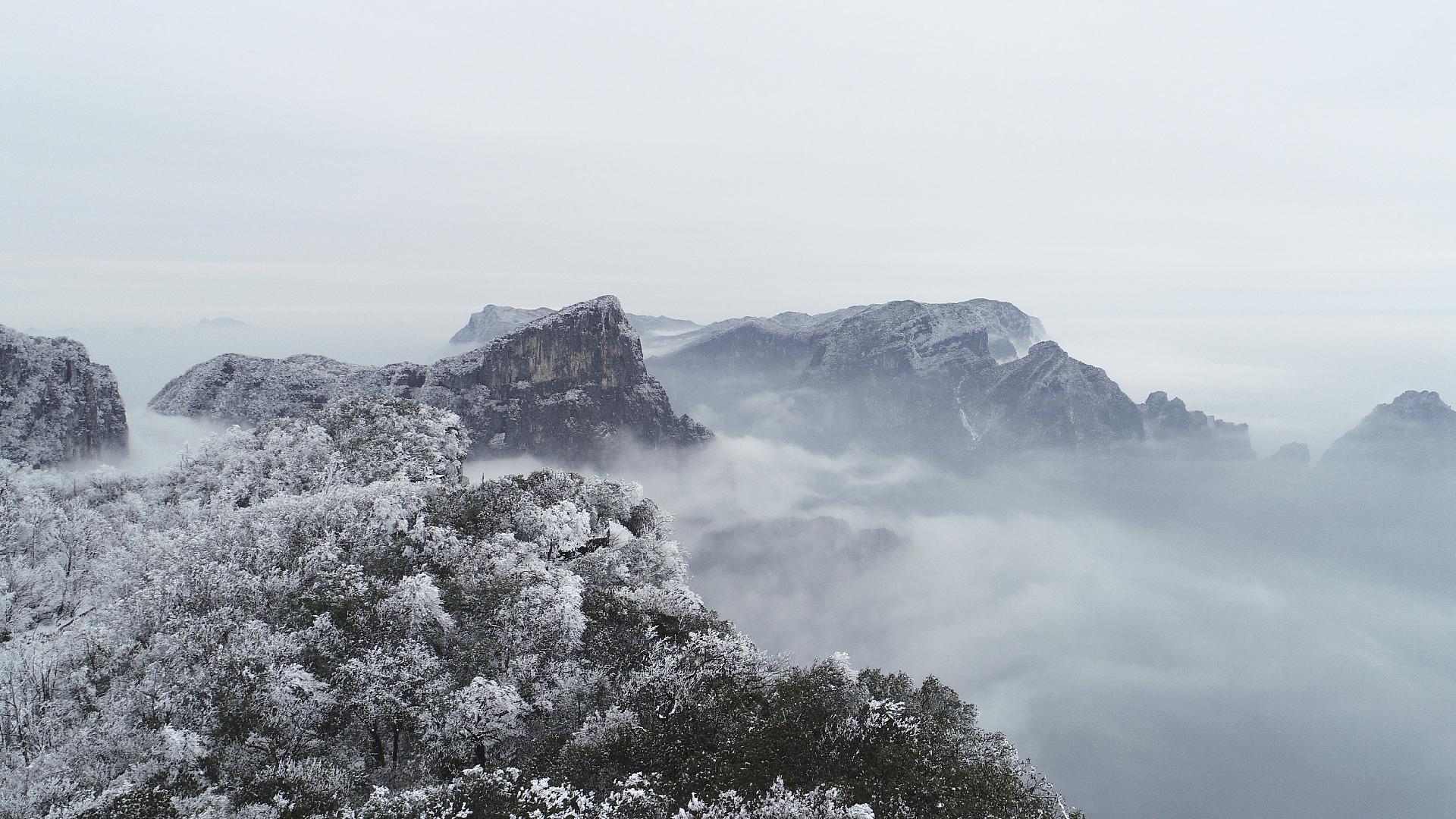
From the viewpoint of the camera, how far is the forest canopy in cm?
2566

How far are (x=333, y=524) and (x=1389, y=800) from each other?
869 ft

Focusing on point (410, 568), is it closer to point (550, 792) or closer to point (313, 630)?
point (313, 630)

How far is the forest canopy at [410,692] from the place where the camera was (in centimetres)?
2566

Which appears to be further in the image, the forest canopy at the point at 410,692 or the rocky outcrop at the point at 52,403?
the rocky outcrop at the point at 52,403

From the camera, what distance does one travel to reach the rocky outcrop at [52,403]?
116750mm

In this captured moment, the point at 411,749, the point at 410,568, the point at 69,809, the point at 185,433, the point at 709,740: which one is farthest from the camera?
the point at 185,433

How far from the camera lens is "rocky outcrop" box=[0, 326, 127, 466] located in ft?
383

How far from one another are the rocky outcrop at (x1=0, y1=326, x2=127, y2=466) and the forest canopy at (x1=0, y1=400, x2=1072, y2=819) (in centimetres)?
9173

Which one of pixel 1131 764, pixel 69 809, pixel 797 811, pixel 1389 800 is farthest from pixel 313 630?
pixel 1389 800

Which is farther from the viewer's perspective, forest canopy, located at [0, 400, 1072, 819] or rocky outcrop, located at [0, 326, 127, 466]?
rocky outcrop, located at [0, 326, 127, 466]

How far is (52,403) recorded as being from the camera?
12612cm

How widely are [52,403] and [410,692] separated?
5813 inches

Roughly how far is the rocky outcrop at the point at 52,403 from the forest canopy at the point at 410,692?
91725mm

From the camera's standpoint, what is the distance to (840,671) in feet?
119
